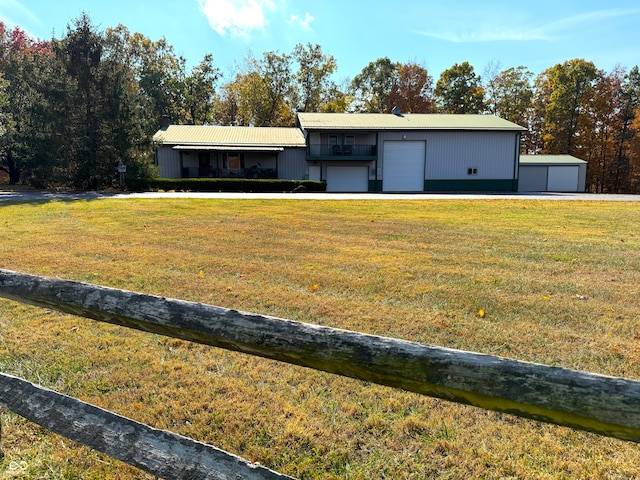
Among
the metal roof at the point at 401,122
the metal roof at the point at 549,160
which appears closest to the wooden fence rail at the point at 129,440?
the metal roof at the point at 401,122

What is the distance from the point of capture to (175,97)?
48875 mm

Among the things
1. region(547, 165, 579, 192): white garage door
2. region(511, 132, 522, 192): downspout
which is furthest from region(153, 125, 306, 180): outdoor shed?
region(547, 165, 579, 192): white garage door

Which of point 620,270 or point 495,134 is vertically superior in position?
point 495,134

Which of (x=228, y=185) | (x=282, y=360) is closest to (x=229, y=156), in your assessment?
(x=228, y=185)

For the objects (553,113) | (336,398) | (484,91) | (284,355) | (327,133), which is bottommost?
(336,398)

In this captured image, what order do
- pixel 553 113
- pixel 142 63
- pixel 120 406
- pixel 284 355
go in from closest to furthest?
pixel 284 355 → pixel 120 406 → pixel 553 113 → pixel 142 63

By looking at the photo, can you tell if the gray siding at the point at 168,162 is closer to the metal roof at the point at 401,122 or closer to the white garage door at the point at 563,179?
the metal roof at the point at 401,122

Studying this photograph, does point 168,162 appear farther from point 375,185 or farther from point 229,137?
point 375,185

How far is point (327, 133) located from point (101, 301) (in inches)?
1235

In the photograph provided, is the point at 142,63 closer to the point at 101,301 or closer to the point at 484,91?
the point at 484,91

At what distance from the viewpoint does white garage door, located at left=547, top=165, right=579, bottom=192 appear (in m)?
35.6

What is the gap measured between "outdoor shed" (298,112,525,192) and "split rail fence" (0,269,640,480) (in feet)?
99.5

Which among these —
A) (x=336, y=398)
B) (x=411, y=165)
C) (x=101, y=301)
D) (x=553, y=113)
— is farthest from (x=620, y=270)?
(x=553, y=113)

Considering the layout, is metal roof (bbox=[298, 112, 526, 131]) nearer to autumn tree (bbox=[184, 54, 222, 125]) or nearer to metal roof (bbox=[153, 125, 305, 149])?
metal roof (bbox=[153, 125, 305, 149])
